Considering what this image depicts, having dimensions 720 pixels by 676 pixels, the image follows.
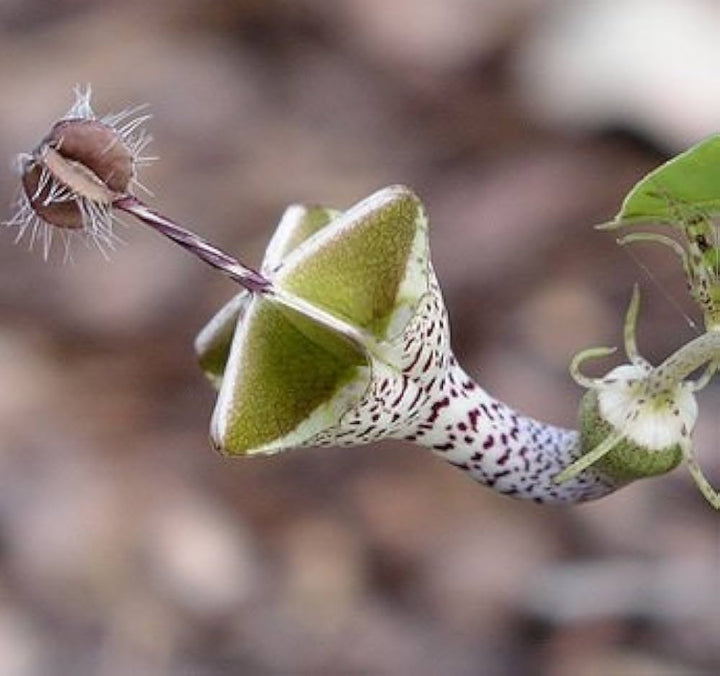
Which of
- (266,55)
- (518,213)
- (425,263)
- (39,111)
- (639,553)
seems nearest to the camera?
(425,263)

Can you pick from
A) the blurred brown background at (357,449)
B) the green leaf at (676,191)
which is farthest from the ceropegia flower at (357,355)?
the blurred brown background at (357,449)

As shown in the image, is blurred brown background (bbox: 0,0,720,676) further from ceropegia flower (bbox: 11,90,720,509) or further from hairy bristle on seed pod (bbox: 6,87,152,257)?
hairy bristle on seed pod (bbox: 6,87,152,257)

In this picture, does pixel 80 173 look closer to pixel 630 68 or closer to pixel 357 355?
pixel 357 355

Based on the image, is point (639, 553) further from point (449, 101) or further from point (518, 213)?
point (449, 101)

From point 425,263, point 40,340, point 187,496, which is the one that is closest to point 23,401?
point 40,340

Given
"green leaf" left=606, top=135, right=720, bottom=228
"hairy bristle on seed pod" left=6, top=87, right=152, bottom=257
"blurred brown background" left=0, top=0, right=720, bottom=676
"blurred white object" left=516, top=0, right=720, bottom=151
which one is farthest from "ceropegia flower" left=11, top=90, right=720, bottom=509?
"blurred white object" left=516, top=0, right=720, bottom=151

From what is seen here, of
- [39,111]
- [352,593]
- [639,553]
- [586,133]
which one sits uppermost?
[586,133]
